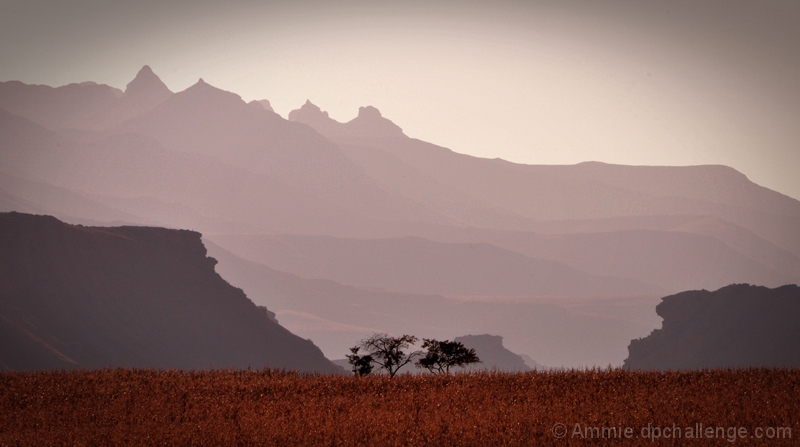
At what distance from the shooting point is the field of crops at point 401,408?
71.6ft

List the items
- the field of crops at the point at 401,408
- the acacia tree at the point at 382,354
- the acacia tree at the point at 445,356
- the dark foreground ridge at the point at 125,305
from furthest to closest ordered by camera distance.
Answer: the dark foreground ridge at the point at 125,305, the acacia tree at the point at 445,356, the acacia tree at the point at 382,354, the field of crops at the point at 401,408

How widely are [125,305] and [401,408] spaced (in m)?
164

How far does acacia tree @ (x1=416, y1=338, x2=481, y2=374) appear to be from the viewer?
145 feet

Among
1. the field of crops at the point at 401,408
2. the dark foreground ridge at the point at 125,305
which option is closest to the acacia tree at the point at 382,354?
the field of crops at the point at 401,408

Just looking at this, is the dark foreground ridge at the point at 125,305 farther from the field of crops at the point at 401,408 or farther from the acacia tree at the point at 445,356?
the field of crops at the point at 401,408

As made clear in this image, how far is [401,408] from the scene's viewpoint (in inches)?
1013

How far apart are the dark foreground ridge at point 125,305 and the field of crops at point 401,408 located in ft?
359

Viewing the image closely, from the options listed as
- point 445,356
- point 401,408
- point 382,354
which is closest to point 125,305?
point 445,356

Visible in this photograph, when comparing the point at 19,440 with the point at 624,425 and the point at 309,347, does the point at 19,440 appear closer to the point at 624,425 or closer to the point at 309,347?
the point at 624,425

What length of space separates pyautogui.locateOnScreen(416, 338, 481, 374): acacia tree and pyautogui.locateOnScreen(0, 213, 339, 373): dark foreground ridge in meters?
101

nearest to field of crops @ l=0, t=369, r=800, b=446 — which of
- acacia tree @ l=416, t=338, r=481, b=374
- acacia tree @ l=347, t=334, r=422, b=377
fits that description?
acacia tree @ l=347, t=334, r=422, b=377

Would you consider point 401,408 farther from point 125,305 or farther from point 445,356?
point 125,305

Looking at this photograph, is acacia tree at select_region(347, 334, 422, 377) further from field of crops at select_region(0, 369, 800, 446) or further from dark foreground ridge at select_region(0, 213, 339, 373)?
dark foreground ridge at select_region(0, 213, 339, 373)

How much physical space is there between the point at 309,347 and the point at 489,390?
521ft
